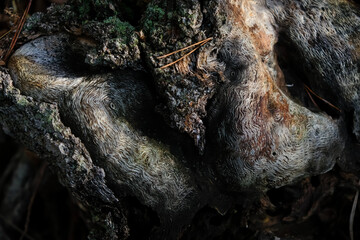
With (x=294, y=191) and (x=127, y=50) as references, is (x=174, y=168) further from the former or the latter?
(x=294, y=191)

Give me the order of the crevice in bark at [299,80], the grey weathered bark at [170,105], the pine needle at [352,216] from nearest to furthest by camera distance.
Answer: the grey weathered bark at [170,105] < the crevice in bark at [299,80] < the pine needle at [352,216]

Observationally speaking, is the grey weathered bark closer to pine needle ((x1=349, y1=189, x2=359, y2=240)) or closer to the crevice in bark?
the crevice in bark

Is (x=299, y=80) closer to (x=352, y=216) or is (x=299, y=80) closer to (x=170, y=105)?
(x=170, y=105)

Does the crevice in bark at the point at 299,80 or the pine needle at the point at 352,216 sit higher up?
the crevice in bark at the point at 299,80

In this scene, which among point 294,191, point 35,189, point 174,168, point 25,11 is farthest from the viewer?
point 35,189

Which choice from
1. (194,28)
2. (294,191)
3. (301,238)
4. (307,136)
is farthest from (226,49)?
(301,238)

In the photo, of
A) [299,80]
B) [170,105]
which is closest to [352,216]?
[299,80]

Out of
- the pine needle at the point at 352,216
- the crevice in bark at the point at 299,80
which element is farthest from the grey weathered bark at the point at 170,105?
the pine needle at the point at 352,216

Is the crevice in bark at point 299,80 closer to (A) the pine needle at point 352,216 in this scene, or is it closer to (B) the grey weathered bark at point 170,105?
(B) the grey weathered bark at point 170,105
